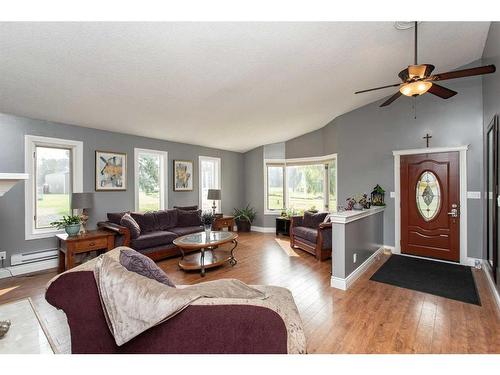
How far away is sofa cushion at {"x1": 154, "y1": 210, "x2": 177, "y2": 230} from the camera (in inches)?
185

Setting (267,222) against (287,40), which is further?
(267,222)

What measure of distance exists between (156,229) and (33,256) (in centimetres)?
178

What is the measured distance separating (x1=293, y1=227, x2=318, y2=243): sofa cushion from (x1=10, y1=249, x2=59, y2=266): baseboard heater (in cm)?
416

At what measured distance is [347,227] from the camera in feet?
10.2

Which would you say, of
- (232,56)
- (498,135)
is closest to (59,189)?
(232,56)

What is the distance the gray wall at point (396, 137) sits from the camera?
12.8 feet

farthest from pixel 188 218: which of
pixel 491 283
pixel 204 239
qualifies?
pixel 491 283

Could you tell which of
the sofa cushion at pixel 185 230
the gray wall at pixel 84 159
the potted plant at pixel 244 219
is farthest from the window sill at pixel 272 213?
the sofa cushion at pixel 185 230

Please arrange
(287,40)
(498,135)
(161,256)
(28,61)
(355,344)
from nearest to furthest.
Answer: (355,344)
(28,61)
(287,40)
(498,135)
(161,256)

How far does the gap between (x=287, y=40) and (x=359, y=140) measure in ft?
10.9

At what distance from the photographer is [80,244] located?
3.39 m

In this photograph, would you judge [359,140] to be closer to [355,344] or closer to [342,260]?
[342,260]

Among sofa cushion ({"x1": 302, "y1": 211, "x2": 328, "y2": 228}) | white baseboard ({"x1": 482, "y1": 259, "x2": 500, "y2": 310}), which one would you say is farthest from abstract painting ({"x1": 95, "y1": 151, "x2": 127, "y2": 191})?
white baseboard ({"x1": 482, "y1": 259, "x2": 500, "y2": 310})
